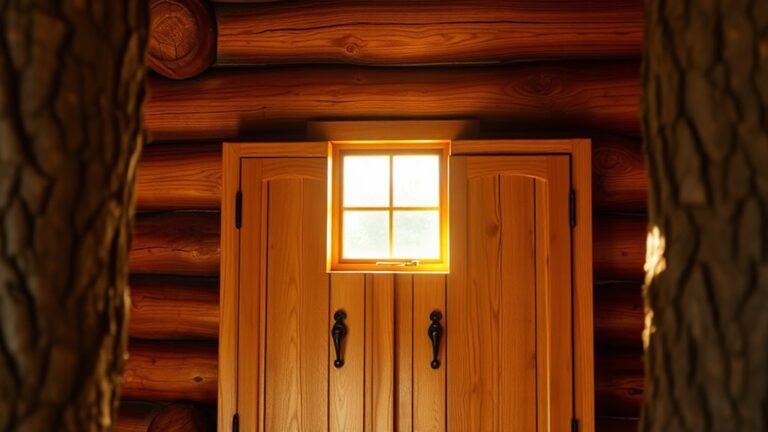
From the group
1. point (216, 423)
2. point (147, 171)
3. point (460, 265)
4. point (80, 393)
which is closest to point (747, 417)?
point (80, 393)

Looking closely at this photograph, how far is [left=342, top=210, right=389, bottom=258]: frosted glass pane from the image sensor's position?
3.46 m

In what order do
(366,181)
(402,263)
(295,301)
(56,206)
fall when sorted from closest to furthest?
(56,206) → (295,301) → (402,263) → (366,181)

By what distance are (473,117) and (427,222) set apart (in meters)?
0.56

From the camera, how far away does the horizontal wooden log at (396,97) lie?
11.1 feet

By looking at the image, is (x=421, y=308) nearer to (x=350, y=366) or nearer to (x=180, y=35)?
(x=350, y=366)

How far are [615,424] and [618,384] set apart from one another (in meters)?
0.19

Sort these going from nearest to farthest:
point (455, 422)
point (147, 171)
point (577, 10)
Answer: point (455, 422), point (577, 10), point (147, 171)

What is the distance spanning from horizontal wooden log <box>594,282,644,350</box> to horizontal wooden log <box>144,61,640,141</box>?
784 millimetres

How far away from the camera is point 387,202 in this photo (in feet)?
11.4

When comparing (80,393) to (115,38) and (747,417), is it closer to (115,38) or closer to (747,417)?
(115,38)

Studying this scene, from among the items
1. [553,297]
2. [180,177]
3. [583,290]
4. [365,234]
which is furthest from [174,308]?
[583,290]

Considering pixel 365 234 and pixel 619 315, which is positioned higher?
pixel 365 234

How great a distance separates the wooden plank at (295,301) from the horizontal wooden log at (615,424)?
4.29 feet

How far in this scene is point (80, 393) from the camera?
1043 mm
